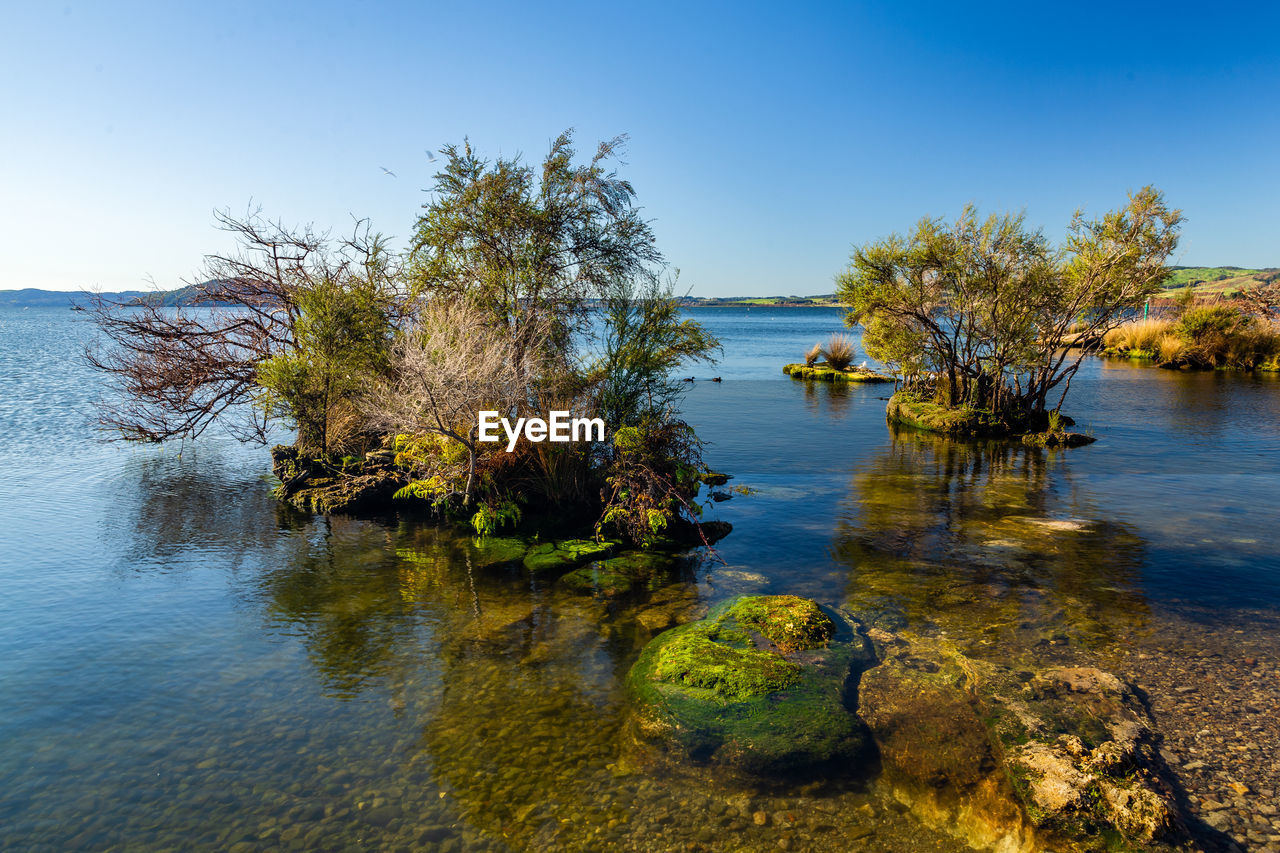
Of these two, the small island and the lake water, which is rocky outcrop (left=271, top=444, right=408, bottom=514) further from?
the small island

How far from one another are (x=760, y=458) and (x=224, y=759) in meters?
17.6

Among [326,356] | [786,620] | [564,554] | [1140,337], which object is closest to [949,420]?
[564,554]

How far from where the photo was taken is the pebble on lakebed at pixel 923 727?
19.2 ft

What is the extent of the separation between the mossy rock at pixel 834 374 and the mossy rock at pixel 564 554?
33837 millimetres

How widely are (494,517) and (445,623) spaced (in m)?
4.34

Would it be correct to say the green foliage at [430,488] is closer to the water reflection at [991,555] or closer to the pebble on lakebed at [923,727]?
the pebble on lakebed at [923,727]

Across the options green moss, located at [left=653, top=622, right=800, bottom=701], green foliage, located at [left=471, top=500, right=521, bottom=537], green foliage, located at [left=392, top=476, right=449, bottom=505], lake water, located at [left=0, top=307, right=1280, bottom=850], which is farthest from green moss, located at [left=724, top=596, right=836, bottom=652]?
green foliage, located at [left=392, top=476, right=449, bottom=505]

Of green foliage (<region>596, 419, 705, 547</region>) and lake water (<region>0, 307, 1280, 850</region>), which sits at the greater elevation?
green foliage (<region>596, 419, 705, 547</region>)

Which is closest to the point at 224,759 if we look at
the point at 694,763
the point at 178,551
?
the point at 694,763

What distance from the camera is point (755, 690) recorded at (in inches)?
308

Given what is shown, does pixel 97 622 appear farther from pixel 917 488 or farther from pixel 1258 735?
pixel 917 488

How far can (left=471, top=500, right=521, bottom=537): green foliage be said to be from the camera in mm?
14188

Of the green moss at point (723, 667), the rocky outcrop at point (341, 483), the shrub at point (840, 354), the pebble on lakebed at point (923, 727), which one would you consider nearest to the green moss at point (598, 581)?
the pebble on lakebed at point (923, 727)

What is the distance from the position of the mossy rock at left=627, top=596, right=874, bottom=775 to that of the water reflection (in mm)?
1735
